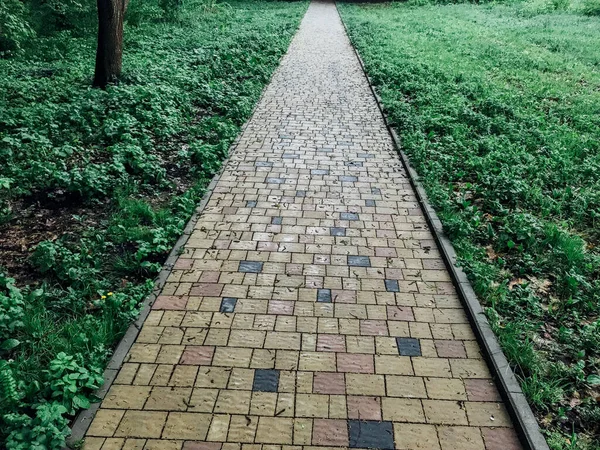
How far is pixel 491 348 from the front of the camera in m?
3.55

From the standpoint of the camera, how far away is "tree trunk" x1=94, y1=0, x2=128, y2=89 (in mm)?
9156

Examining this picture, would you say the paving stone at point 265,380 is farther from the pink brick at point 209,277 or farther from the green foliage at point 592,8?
the green foliage at point 592,8

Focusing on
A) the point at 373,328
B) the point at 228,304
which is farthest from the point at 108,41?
the point at 373,328

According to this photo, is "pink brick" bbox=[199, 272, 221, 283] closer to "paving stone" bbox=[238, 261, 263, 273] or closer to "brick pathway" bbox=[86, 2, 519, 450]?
"brick pathway" bbox=[86, 2, 519, 450]

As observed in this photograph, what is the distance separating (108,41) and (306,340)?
26.6ft

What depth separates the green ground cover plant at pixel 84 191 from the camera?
10.7ft

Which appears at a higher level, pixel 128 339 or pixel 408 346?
pixel 408 346

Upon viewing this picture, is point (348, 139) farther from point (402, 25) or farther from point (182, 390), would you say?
point (402, 25)

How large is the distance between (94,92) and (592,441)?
866 centimetres

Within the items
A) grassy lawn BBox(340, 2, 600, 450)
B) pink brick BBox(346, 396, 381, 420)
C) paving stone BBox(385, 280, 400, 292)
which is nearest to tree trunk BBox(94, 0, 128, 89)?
grassy lawn BBox(340, 2, 600, 450)

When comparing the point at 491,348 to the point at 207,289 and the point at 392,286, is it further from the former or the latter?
the point at 207,289

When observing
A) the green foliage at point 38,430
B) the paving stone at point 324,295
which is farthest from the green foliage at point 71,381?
the paving stone at point 324,295

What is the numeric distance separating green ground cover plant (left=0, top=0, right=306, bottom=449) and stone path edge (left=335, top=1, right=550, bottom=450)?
2783mm

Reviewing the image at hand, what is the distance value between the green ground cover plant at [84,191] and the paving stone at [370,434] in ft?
5.69
